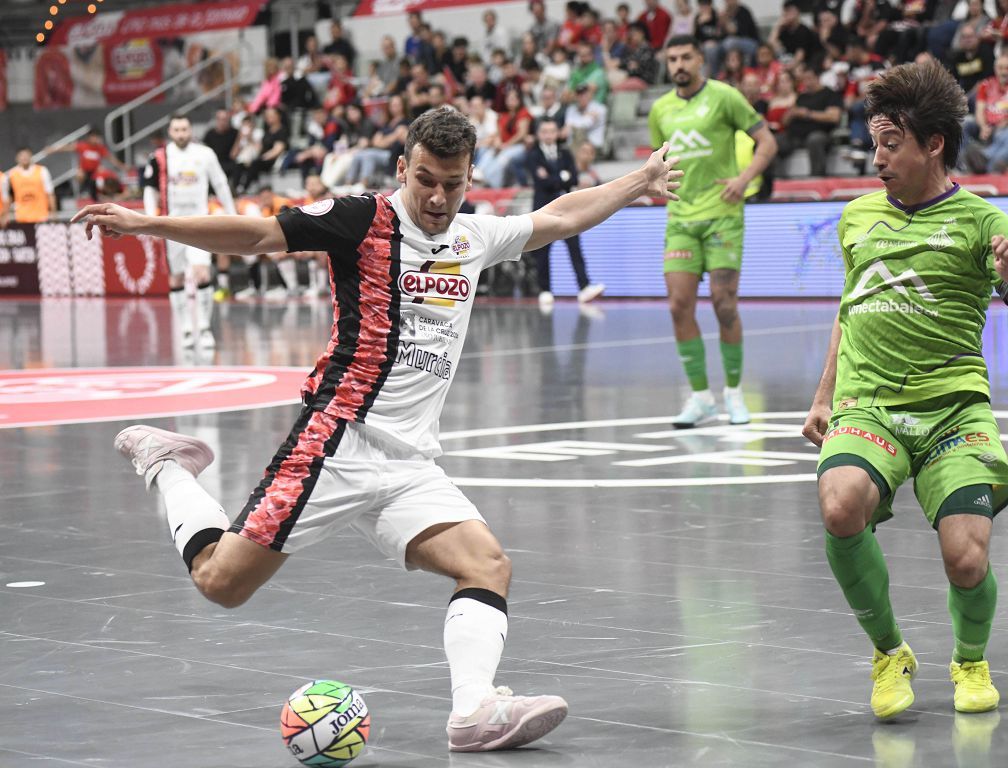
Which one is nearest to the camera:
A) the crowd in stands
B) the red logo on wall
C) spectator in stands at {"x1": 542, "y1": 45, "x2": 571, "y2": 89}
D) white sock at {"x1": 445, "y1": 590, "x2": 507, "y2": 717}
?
white sock at {"x1": 445, "y1": 590, "x2": 507, "y2": 717}

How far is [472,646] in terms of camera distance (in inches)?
189

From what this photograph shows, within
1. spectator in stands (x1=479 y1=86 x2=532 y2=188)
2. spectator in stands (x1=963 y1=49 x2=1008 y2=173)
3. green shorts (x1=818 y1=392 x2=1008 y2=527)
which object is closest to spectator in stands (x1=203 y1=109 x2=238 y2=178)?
spectator in stands (x1=479 y1=86 x2=532 y2=188)

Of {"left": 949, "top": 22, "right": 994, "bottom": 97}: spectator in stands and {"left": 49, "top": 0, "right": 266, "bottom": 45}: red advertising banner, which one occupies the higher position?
{"left": 49, "top": 0, "right": 266, "bottom": 45}: red advertising banner

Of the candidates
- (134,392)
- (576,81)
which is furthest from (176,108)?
(134,392)

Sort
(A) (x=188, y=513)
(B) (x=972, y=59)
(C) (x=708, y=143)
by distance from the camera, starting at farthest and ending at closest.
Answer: (B) (x=972, y=59), (C) (x=708, y=143), (A) (x=188, y=513)

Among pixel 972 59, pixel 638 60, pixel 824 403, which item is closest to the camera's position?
pixel 824 403

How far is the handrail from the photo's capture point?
36656 mm

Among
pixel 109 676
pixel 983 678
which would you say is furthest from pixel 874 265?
pixel 109 676

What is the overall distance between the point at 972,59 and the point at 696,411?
43.6ft

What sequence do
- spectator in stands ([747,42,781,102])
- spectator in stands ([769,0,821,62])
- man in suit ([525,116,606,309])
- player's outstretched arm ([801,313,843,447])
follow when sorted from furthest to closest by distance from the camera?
1. spectator in stands ([769,0,821,62])
2. spectator in stands ([747,42,781,102])
3. man in suit ([525,116,606,309])
4. player's outstretched arm ([801,313,843,447])

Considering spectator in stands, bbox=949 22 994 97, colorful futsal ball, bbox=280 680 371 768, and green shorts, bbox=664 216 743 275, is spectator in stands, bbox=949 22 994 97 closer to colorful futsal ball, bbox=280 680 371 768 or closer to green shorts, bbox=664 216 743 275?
green shorts, bbox=664 216 743 275

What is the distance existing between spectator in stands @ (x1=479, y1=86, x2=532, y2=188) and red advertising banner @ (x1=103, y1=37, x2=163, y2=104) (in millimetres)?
12929

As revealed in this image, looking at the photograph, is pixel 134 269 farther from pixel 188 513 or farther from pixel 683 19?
pixel 188 513

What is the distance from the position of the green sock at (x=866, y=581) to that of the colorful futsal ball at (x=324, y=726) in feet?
4.64
